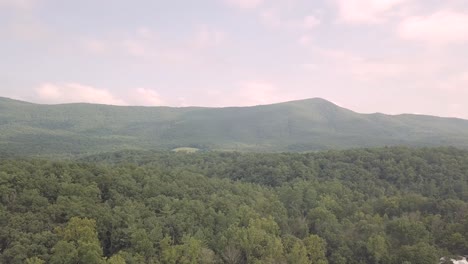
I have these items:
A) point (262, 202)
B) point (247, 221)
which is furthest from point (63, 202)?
point (262, 202)

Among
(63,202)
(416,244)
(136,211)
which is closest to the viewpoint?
(63,202)

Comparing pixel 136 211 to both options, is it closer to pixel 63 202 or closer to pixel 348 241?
pixel 63 202

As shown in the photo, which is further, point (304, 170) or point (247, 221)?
point (304, 170)

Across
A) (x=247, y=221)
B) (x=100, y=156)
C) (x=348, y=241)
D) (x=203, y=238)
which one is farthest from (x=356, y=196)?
(x=100, y=156)

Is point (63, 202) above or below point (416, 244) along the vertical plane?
above

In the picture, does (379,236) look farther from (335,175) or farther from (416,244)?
(335,175)

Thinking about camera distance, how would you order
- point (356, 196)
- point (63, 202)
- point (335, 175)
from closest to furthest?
point (63, 202) → point (356, 196) → point (335, 175)
